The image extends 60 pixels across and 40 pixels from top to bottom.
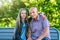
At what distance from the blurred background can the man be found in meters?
1.79

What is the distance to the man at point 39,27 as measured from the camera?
517 centimetres

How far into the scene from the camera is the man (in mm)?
5168

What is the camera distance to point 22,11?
5.29 m

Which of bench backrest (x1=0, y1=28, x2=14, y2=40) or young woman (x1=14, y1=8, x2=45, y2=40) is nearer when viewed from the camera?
young woman (x1=14, y1=8, x2=45, y2=40)

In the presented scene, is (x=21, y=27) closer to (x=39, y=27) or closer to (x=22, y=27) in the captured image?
(x=22, y=27)

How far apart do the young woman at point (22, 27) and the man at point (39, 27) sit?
13 centimetres

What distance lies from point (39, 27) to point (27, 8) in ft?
6.04

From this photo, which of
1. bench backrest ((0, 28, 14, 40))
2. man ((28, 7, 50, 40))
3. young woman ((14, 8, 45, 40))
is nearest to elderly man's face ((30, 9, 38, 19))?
man ((28, 7, 50, 40))

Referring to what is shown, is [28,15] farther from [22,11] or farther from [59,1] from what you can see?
[59,1]

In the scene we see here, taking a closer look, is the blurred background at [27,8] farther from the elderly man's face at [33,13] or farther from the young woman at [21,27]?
the elderly man's face at [33,13]

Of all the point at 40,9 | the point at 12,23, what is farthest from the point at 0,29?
the point at 40,9

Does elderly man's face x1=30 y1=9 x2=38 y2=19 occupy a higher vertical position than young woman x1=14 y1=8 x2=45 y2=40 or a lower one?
higher

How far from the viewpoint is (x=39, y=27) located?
5199mm

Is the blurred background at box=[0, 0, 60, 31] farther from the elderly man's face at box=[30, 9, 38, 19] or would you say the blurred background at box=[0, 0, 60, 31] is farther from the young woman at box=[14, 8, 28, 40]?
the elderly man's face at box=[30, 9, 38, 19]
